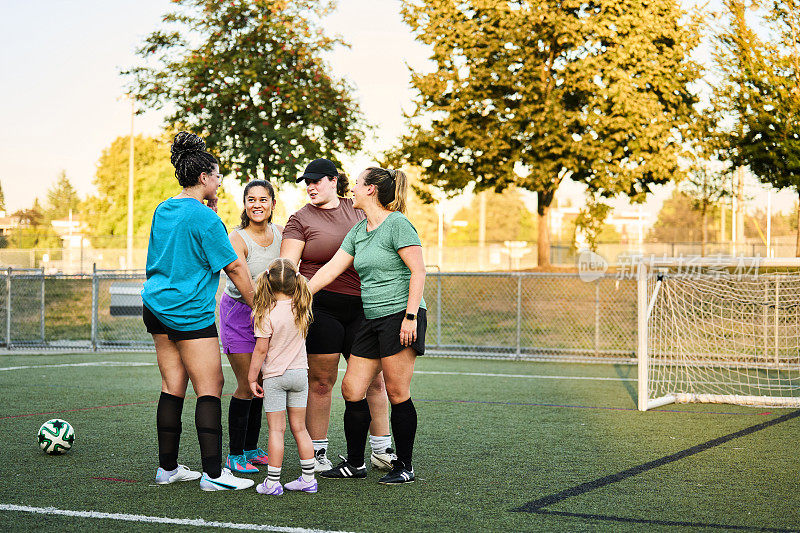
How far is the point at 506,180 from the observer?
77.8ft

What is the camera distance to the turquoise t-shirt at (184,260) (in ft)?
16.7

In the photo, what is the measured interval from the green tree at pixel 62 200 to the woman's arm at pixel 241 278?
92037mm

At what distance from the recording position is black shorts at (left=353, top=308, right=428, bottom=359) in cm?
537

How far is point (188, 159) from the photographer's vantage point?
526 cm

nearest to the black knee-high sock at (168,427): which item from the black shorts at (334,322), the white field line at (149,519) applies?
the white field line at (149,519)

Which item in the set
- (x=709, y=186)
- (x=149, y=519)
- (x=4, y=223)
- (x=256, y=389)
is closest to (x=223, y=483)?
(x=256, y=389)

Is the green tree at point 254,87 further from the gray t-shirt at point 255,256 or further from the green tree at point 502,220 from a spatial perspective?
the green tree at point 502,220

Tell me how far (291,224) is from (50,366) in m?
9.27

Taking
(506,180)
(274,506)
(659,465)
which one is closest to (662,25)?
(506,180)

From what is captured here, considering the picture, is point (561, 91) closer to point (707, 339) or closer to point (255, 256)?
point (707, 339)

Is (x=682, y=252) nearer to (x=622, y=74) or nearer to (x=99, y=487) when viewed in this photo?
(x=622, y=74)

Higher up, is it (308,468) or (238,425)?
(238,425)

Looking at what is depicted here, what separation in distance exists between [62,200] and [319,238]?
10151 centimetres

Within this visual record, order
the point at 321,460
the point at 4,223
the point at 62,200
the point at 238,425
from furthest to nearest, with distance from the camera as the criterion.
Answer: the point at 62,200, the point at 4,223, the point at 321,460, the point at 238,425
